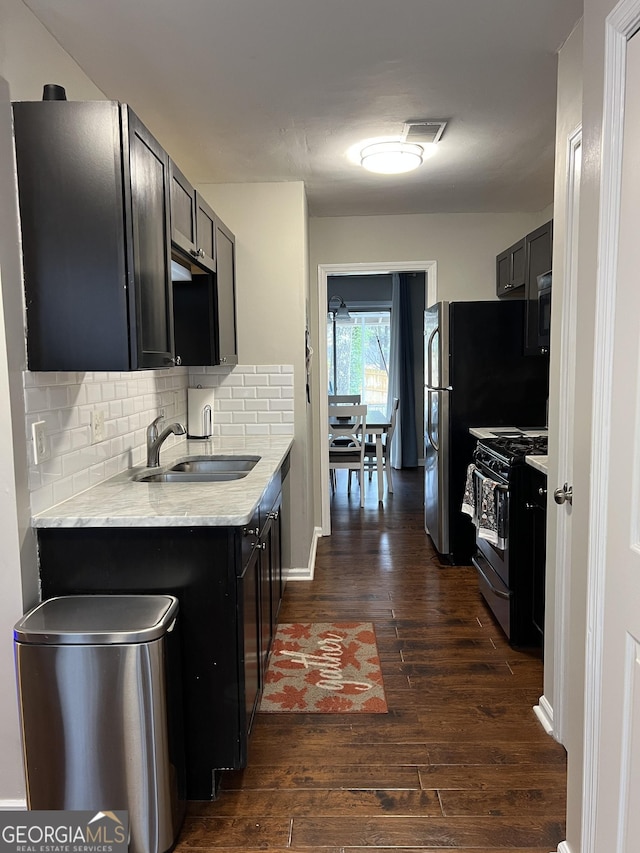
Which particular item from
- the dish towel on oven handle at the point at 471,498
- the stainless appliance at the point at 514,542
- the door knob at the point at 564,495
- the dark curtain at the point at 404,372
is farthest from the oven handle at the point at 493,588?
the dark curtain at the point at 404,372

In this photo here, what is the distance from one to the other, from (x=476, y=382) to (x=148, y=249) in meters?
2.58

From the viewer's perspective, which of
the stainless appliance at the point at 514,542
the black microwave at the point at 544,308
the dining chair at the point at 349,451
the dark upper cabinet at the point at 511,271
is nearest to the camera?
the stainless appliance at the point at 514,542

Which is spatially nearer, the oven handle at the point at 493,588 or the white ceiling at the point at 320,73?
the white ceiling at the point at 320,73

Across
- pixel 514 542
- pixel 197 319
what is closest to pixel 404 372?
pixel 197 319

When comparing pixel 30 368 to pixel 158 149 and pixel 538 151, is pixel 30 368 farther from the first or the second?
pixel 538 151

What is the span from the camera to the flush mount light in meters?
2.94

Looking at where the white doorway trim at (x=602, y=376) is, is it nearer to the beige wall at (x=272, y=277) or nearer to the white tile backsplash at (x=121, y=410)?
the white tile backsplash at (x=121, y=410)

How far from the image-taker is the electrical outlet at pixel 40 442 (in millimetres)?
1792

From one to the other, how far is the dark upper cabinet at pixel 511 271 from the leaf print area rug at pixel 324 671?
2385 millimetres

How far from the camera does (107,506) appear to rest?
6.30 feet

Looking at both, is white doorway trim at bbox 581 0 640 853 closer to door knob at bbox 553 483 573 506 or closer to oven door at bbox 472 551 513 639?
door knob at bbox 553 483 573 506

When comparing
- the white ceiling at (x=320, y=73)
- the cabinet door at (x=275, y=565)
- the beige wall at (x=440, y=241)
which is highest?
the white ceiling at (x=320, y=73)

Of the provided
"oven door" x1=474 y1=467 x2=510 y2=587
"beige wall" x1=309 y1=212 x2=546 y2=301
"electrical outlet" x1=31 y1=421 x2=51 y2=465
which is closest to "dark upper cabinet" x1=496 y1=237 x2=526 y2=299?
"beige wall" x1=309 y1=212 x2=546 y2=301

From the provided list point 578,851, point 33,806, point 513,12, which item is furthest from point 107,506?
point 513,12
